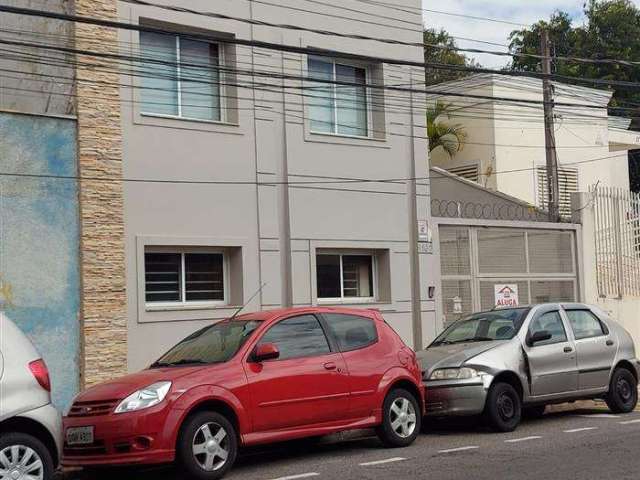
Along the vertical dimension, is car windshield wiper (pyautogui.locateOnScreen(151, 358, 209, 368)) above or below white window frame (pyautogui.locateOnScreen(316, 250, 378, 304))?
below

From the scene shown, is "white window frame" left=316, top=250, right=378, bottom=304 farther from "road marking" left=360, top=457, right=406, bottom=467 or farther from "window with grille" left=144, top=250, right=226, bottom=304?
"road marking" left=360, top=457, right=406, bottom=467

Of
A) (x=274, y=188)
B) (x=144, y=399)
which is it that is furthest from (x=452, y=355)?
(x=274, y=188)

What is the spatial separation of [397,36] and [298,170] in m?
3.34

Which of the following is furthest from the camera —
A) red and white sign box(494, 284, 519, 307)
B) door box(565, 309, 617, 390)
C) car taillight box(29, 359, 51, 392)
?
red and white sign box(494, 284, 519, 307)

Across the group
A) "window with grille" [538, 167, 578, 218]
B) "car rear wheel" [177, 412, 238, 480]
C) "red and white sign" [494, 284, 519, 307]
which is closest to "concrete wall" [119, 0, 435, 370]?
"red and white sign" [494, 284, 519, 307]

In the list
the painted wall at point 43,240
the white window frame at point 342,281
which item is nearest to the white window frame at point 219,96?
the painted wall at point 43,240

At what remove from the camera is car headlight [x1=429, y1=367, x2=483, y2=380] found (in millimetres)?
12906

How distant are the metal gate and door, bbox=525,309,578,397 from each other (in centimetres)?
491

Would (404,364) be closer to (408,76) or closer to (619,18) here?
(408,76)

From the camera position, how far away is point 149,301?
50.8 ft

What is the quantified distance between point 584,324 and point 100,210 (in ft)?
21.8

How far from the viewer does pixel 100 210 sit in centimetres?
1471

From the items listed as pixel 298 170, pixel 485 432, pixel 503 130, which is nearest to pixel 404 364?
pixel 485 432

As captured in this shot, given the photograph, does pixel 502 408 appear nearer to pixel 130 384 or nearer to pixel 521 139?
pixel 130 384
